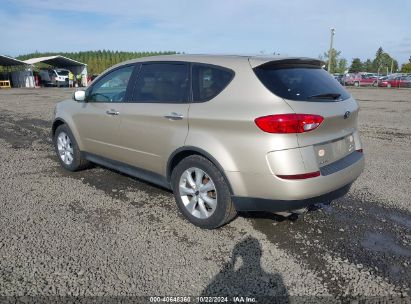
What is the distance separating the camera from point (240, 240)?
11.6ft

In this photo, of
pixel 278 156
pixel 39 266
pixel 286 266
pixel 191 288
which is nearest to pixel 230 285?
pixel 191 288

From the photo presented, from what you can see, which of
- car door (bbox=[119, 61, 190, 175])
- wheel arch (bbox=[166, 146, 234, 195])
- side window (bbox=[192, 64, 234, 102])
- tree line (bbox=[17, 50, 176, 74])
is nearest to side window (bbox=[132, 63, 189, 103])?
car door (bbox=[119, 61, 190, 175])

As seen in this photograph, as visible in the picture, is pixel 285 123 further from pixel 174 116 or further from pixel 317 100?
pixel 174 116

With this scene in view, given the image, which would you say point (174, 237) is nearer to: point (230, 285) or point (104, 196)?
point (230, 285)

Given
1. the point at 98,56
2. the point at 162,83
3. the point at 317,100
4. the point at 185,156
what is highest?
the point at 98,56

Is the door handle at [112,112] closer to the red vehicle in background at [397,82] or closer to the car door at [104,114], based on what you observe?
the car door at [104,114]

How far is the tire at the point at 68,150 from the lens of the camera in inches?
217

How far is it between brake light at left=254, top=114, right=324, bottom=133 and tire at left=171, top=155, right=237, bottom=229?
669mm

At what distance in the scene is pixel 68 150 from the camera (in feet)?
18.8

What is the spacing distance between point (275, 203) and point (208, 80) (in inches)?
54.4

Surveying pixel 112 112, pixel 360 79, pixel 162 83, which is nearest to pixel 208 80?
pixel 162 83

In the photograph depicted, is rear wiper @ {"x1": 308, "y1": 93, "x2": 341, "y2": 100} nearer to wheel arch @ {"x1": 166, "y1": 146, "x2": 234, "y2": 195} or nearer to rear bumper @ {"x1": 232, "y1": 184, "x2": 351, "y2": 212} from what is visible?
rear bumper @ {"x1": 232, "y1": 184, "x2": 351, "y2": 212}

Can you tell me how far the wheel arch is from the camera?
3413 mm

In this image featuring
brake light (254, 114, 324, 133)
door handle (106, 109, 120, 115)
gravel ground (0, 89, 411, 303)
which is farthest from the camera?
door handle (106, 109, 120, 115)
